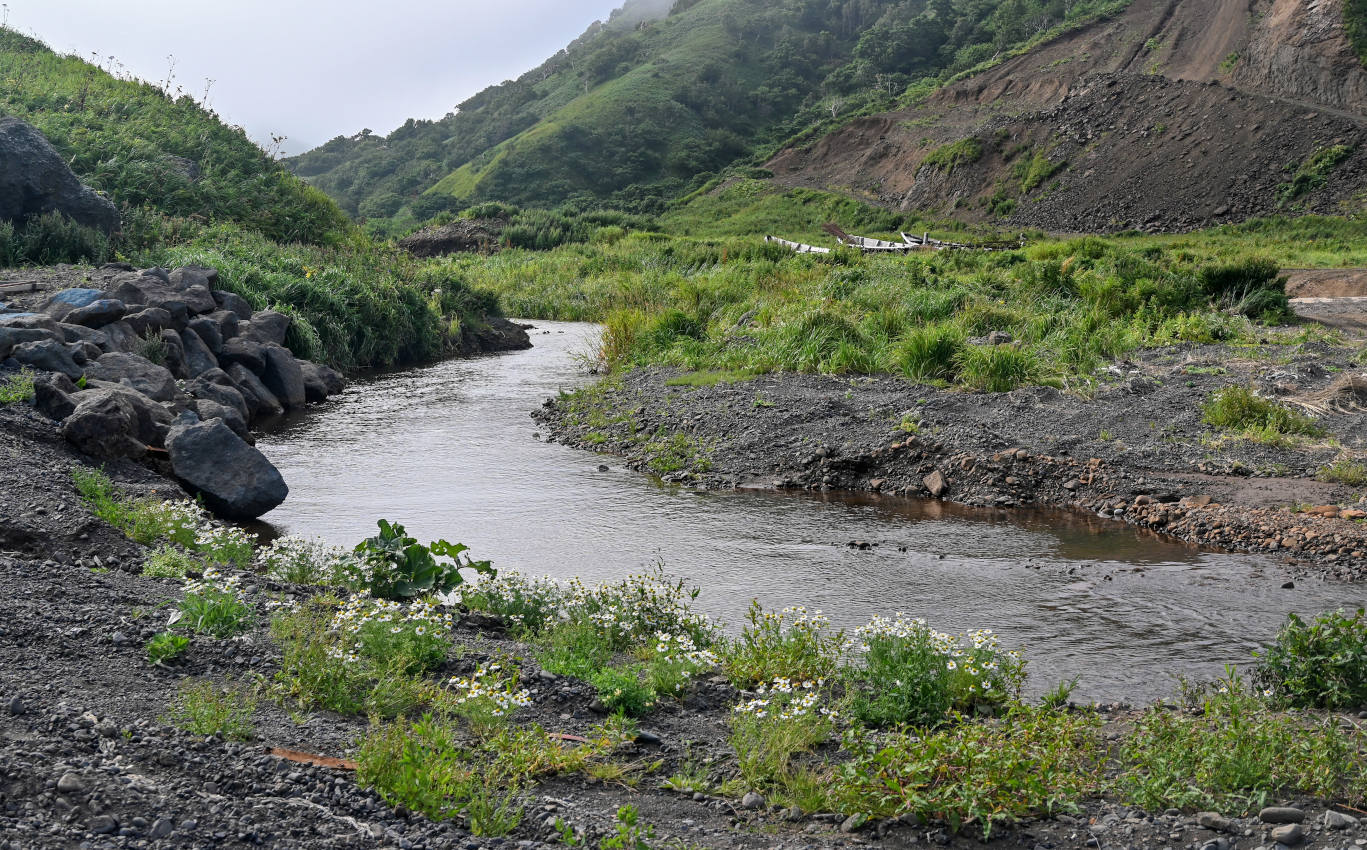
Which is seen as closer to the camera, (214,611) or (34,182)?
(214,611)

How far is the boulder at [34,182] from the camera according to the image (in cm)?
1759

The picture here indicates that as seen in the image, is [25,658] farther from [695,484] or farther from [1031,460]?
[1031,460]

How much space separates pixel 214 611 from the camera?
5.40 meters

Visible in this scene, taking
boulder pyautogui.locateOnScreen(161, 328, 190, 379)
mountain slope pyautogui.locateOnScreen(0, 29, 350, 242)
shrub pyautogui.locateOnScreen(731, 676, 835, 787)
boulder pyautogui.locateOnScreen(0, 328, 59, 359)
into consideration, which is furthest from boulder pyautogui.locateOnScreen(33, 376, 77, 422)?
mountain slope pyautogui.locateOnScreen(0, 29, 350, 242)

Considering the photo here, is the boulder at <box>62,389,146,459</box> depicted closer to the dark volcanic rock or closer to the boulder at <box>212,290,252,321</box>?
the dark volcanic rock

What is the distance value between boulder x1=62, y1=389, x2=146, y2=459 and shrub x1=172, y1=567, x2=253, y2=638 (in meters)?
4.44

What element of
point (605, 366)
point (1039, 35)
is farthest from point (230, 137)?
point (1039, 35)

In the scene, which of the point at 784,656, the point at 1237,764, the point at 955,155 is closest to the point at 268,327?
the point at 784,656

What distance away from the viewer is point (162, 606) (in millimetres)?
5637

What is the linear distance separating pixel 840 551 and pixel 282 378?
11.2m

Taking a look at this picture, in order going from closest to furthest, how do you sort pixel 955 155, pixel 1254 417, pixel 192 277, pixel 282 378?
1. pixel 1254 417
2. pixel 282 378
3. pixel 192 277
4. pixel 955 155

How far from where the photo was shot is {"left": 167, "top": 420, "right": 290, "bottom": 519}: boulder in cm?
955

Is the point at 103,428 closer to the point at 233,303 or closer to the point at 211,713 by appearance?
the point at 211,713

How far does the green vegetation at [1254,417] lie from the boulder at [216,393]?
12.6 m
